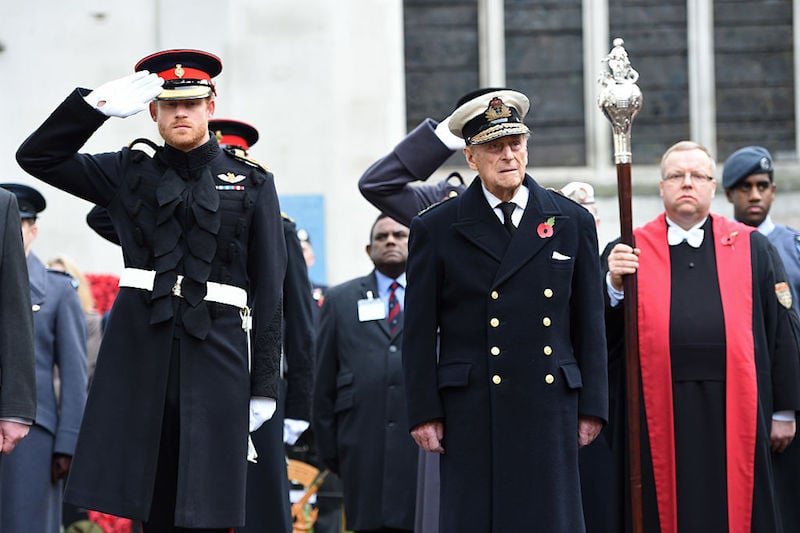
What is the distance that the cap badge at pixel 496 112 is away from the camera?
622 centimetres

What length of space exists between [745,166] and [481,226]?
155 inches

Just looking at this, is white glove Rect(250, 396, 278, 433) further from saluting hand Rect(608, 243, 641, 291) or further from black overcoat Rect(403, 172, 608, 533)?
saluting hand Rect(608, 243, 641, 291)

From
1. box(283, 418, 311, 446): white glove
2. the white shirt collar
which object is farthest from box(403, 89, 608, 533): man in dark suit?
the white shirt collar

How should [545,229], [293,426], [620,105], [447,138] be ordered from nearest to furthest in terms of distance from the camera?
[545,229] → [620,105] → [447,138] → [293,426]

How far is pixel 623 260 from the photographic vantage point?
7.03 m

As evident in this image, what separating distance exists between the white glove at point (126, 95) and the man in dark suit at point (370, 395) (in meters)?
3.04

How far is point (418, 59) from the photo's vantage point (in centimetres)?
1667

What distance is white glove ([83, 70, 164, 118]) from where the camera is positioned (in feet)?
19.7

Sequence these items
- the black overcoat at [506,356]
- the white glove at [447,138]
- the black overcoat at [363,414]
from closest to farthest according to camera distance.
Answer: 1. the black overcoat at [506,356]
2. the white glove at [447,138]
3. the black overcoat at [363,414]

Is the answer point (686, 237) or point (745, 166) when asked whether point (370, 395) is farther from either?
point (745, 166)

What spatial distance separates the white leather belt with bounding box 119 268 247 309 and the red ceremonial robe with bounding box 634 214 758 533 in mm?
2476

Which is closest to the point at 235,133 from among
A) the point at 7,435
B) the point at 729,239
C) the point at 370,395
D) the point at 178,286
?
the point at 370,395

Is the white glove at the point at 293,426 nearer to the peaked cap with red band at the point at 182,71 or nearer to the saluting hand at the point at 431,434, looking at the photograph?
the saluting hand at the point at 431,434

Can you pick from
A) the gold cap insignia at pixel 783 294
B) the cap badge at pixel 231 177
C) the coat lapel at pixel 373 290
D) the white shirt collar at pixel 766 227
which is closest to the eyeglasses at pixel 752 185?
the white shirt collar at pixel 766 227
